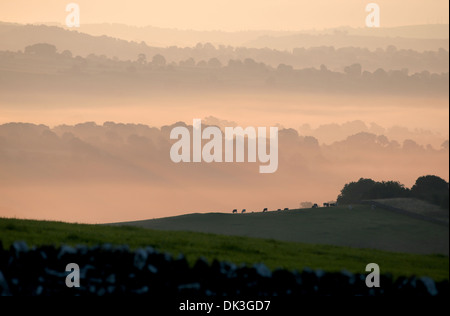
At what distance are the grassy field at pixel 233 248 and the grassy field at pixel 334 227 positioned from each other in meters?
2.80

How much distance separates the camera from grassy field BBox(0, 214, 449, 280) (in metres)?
25.1

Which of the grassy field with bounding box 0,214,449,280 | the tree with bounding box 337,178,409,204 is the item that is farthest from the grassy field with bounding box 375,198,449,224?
the tree with bounding box 337,178,409,204

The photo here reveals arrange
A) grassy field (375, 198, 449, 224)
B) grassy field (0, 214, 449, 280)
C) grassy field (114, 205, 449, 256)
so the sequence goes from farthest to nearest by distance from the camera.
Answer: grassy field (114, 205, 449, 256) → grassy field (375, 198, 449, 224) → grassy field (0, 214, 449, 280)

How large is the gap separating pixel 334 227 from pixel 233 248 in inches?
452

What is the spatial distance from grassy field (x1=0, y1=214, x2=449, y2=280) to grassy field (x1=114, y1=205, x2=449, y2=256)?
9.18 feet

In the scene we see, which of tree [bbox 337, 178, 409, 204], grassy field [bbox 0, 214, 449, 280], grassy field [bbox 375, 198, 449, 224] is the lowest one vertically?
grassy field [bbox 0, 214, 449, 280]

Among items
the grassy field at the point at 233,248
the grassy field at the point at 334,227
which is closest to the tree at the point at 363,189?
the grassy field at the point at 334,227

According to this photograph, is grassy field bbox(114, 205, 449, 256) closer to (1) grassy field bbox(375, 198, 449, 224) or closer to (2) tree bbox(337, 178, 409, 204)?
(1) grassy field bbox(375, 198, 449, 224)

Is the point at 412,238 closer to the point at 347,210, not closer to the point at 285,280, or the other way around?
the point at 347,210

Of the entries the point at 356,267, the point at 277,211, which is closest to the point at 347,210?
the point at 277,211

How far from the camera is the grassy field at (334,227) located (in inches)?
1293

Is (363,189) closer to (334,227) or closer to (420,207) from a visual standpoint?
(334,227)

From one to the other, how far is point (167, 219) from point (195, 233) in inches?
514
